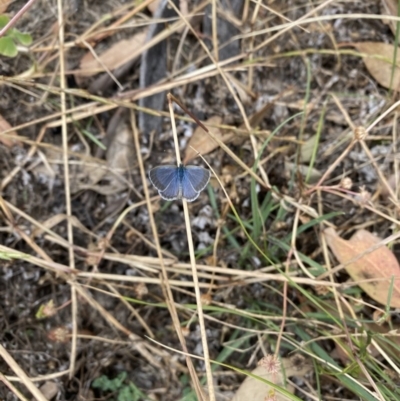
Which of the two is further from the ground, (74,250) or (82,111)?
(82,111)

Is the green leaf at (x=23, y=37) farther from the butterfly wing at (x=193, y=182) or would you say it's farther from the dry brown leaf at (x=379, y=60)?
the dry brown leaf at (x=379, y=60)

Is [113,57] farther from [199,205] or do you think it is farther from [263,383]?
[263,383]

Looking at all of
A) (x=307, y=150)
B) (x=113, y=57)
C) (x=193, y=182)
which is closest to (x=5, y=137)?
(x=113, y=57)

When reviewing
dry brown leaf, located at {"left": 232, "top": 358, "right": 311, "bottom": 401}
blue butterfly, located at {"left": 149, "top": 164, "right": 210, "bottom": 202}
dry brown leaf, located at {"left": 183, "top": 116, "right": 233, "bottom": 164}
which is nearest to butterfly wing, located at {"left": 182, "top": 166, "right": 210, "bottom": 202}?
blue butterfly, located at {"left": 149, "top": 164, "right": 210, "bottom": 202}

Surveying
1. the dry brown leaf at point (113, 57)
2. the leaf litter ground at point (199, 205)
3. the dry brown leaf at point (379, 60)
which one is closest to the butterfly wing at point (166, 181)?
the leaf litter ground at point (199, 205)

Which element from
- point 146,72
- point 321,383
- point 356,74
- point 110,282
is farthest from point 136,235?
point 356,74

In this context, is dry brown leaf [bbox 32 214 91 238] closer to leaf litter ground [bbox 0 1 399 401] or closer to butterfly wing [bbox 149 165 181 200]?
leaf litter ground [bbox 0 1 399 401]

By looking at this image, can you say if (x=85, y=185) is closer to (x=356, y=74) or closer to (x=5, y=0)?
(x=5, y=0)
